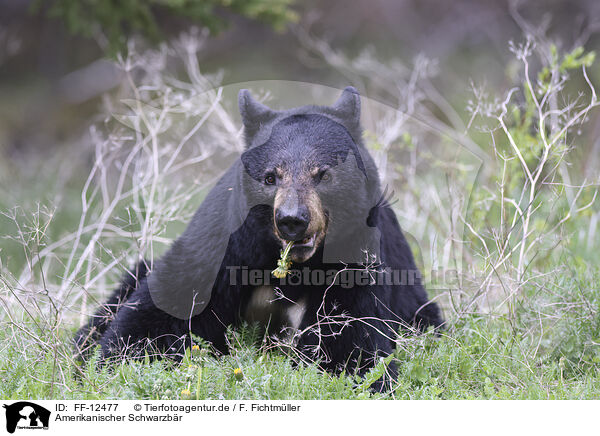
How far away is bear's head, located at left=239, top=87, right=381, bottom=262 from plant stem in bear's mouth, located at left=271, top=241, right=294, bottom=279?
29mm

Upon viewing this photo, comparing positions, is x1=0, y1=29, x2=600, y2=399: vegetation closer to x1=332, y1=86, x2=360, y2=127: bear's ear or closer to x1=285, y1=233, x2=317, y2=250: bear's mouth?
x1=285, y1=233, x2=317, y2=250: bear's mouth

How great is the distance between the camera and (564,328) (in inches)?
150

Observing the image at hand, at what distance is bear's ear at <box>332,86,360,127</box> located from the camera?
3.61 meters

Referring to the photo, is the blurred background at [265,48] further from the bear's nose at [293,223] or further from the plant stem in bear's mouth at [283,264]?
the bear's nose at [293,223]

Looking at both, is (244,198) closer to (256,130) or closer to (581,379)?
(256,130)

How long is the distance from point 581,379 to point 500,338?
43 centimetres

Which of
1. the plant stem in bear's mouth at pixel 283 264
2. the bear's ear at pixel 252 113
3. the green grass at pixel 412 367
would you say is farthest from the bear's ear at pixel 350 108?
the green grass at pixel 412 367

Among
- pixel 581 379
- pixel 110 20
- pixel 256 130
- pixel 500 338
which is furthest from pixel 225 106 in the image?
pixel 581 379

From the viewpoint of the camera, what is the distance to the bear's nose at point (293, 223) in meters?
3.10

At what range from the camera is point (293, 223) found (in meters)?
3.12

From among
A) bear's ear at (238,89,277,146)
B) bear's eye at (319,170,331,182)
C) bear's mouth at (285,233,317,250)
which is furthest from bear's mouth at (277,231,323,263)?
bear's ear at (238,89,277,146)
